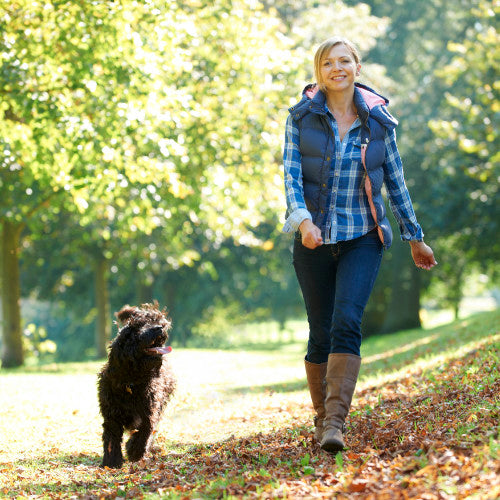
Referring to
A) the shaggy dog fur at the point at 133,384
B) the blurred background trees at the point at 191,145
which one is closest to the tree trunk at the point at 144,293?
the blurred background trees at the point at 191,145

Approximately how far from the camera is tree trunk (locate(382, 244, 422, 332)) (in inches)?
1050

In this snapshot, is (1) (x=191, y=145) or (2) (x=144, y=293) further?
(2) (x=144, y=293)

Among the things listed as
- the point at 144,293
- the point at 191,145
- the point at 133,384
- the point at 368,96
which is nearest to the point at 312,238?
the point at 368,96

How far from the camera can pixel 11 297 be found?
56.2 feet

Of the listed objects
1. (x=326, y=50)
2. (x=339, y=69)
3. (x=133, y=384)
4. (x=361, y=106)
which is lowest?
(x=133, y=384)

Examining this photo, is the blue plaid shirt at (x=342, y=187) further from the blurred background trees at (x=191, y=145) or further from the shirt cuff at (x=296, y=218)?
the blurred background trees at (x=191, y=145)

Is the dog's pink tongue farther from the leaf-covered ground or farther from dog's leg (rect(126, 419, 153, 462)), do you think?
the leaf-covered ground

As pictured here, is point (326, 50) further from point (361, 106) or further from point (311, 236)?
point (311, 236)

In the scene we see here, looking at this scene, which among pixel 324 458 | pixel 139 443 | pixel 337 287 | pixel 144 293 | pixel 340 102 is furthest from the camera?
pixel 144 293

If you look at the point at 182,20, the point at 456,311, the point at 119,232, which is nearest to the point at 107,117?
the point at 182,20

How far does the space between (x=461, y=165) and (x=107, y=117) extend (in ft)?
45.7

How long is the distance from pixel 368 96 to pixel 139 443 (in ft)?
10.9

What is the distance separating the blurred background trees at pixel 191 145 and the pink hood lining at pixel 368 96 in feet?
15.5

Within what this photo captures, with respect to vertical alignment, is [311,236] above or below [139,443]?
above
